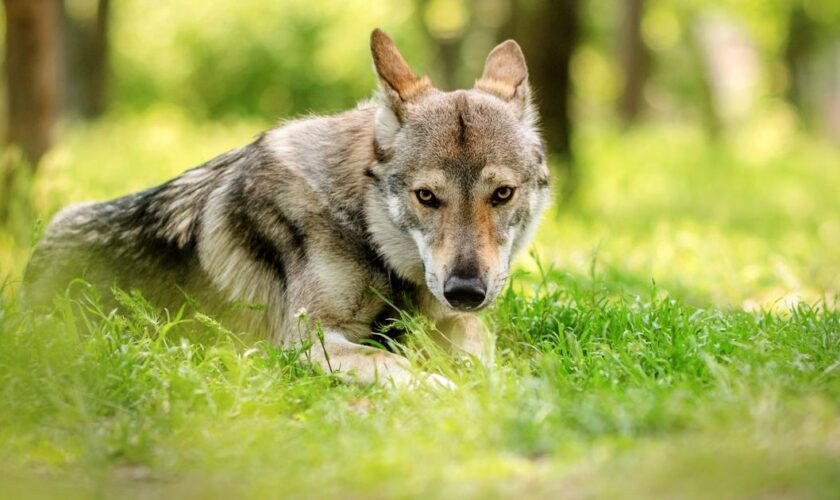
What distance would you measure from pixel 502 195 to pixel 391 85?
784mm

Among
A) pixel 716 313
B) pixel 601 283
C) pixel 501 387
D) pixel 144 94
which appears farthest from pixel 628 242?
pixel 144 94

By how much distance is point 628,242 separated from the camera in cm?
832

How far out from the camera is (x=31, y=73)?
28.1ft

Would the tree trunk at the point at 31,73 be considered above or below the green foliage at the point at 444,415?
above

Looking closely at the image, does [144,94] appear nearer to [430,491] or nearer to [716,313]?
[716,313]

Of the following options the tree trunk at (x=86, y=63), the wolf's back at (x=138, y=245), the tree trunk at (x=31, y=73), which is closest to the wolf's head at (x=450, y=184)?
the wolf's back at (x=138, y=245)

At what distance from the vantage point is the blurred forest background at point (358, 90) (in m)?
8.68

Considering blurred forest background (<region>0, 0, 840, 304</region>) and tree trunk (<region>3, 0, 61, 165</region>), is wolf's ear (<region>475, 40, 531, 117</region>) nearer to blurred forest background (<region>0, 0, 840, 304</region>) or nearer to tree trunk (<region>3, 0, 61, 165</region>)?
blurred forest background (<region>0, 0, 840, 304</region>)

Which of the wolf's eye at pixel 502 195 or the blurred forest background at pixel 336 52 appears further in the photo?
the blurred forest background at pixel 336 52

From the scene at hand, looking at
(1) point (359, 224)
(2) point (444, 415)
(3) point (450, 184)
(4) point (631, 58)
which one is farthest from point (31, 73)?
(4) point (631, 58)

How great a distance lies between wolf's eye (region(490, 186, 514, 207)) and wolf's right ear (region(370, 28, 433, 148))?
0.56m

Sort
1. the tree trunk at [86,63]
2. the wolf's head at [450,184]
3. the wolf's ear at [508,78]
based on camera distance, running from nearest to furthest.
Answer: the wolf's head at [450,184]
the wolf's ear at [508,78]
the tree trunk at [86,63]

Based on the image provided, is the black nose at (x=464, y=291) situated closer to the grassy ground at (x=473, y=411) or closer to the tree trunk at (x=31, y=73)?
the grassy ground at (x=473, y=411)

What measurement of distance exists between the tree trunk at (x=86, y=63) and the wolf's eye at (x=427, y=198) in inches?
552
